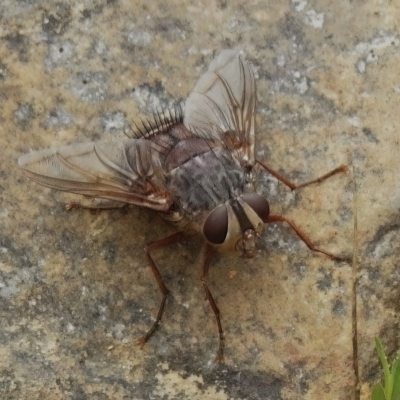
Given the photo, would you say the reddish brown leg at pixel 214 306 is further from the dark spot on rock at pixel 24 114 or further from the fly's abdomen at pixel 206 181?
the dark spot on rock at pixel 24 114

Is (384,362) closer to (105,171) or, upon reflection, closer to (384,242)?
(384,242)

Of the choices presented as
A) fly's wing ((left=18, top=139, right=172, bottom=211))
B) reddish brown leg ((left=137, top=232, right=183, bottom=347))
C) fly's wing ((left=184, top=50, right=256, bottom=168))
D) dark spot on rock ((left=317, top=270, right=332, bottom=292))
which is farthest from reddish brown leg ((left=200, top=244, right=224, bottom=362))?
fly's wing ((left=184, top=50, right=256, bottom=168))

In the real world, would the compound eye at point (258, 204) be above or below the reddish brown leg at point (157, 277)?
above

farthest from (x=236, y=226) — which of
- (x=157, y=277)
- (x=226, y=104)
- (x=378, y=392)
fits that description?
(x=378, y=392)

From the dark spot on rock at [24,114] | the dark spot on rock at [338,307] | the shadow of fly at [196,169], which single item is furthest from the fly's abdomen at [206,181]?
the dark spot on rock at [24,114]

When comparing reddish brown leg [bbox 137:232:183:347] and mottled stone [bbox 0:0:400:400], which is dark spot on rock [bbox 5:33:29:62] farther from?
reddish brown leg [bbox 137:232:183:347]

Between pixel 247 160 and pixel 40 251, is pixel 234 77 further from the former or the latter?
pixel 40 251


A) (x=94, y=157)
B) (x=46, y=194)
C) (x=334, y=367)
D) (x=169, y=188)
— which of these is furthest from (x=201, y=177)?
(x=334, y=367)
